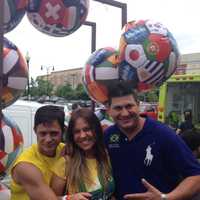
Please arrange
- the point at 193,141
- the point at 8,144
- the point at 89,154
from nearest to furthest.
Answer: the point at 89,154, the point at 8,144, the point at 193,141

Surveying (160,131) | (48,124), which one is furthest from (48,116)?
(160,131)

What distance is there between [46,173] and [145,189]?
55 centimetres

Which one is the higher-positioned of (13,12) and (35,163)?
(13,12)

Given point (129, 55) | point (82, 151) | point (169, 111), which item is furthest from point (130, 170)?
point (169, 111)

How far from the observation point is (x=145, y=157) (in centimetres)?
225

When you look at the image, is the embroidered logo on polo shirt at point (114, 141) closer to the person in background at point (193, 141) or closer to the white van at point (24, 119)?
the person in background at point (193, 141)

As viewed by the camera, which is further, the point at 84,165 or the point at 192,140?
the point at 192,140

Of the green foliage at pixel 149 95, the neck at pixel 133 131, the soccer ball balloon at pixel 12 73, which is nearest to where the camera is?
the neck at pixel 133 131

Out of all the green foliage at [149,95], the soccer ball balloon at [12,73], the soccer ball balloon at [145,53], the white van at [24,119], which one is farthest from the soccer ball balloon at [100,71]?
the white van at [24,119]

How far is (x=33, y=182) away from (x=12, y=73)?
149 cm

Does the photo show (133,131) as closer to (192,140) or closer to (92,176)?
(92,176)

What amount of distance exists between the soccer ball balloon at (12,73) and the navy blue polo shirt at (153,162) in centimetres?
134

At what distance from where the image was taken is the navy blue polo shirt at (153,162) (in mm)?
2219

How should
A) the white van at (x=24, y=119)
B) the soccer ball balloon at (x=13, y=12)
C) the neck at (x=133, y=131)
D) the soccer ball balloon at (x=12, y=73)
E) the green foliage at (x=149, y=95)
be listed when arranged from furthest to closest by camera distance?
the white van at (x=24, y=119) < the green foliage at (x=149, y=95) < the soccer ball balloon at (x=12, y=73) < the soccer ball balloon at (x=13, y=12) < the neck at (x=133, y=131)
